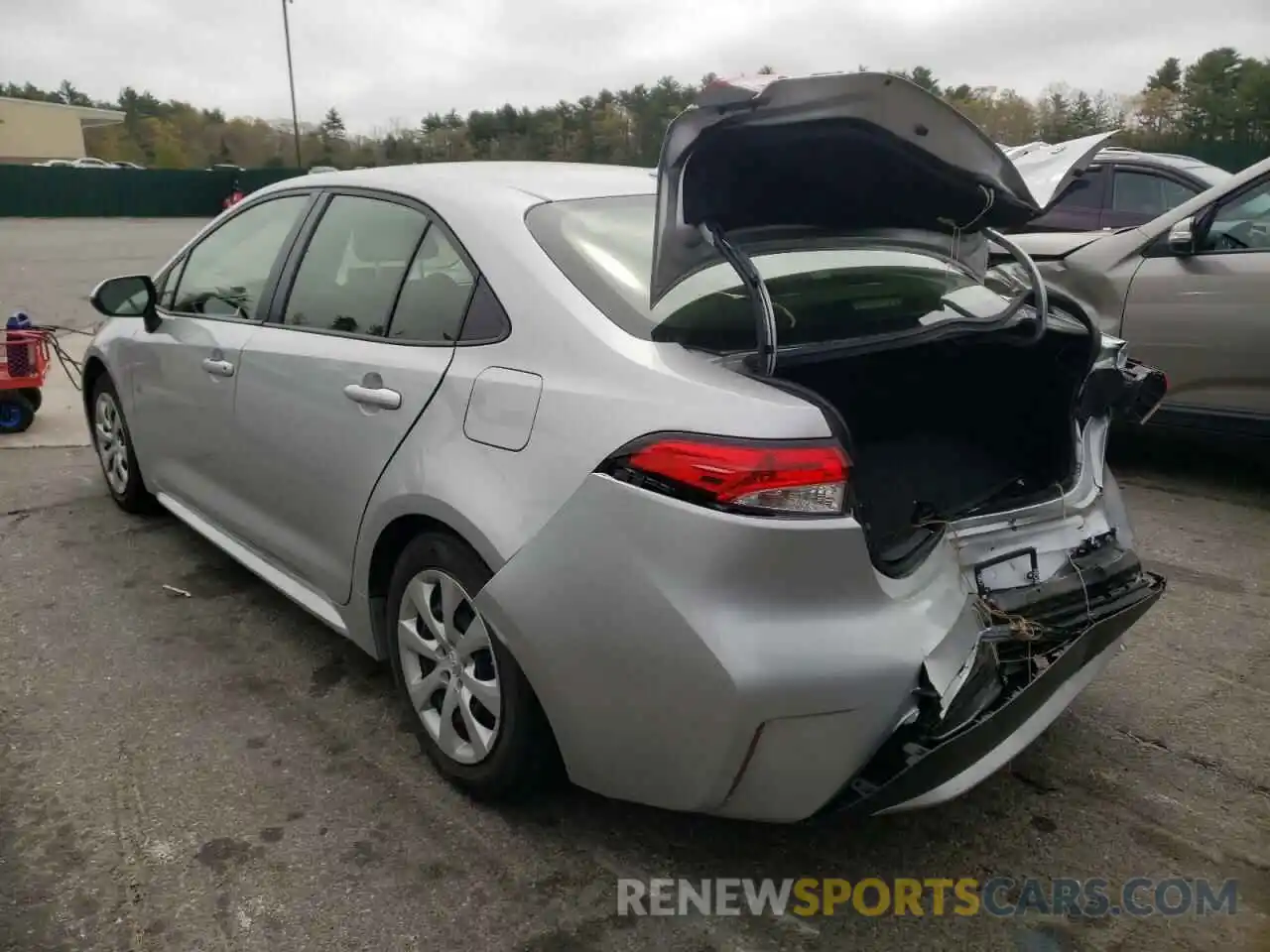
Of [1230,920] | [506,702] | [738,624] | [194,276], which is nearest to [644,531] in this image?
[738,624]

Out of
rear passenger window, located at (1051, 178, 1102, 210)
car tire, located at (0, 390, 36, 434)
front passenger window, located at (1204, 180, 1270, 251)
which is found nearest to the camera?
front passenger window, located at (1204, 180, 1270, 251)

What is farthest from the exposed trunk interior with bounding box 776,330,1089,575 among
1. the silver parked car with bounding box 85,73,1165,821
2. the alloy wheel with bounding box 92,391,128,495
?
the alloy wheel with bounding box 92,391,128,495

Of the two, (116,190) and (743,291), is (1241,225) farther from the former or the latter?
(116,190)

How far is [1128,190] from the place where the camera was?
27.9 ft

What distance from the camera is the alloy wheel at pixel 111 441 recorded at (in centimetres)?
480

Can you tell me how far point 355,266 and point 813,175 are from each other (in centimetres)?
151

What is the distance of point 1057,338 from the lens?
281 cm

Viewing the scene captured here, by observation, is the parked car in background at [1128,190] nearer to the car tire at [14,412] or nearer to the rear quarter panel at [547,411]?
the rear quarter panel at [547,411]

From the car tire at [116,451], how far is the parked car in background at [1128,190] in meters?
6.86

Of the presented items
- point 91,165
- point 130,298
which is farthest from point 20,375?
point 91,165

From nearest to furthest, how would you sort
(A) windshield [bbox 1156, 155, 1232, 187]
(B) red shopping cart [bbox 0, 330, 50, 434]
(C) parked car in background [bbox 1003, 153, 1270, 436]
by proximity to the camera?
(C) parked car in background [bbox 1003, 153, 1270, 436] → (B) red shopping cart [bbox 0, 330, 50, 434] → (A) windshield [bbox 1156, 155, 1232, 187]

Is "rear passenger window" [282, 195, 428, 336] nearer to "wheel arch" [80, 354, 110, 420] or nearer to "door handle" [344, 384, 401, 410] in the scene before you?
"door handle" [344, 384, 401, 410]

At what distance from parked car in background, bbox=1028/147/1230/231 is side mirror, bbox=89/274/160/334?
22.2 feet

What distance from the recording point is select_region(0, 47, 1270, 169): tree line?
2953 cm
